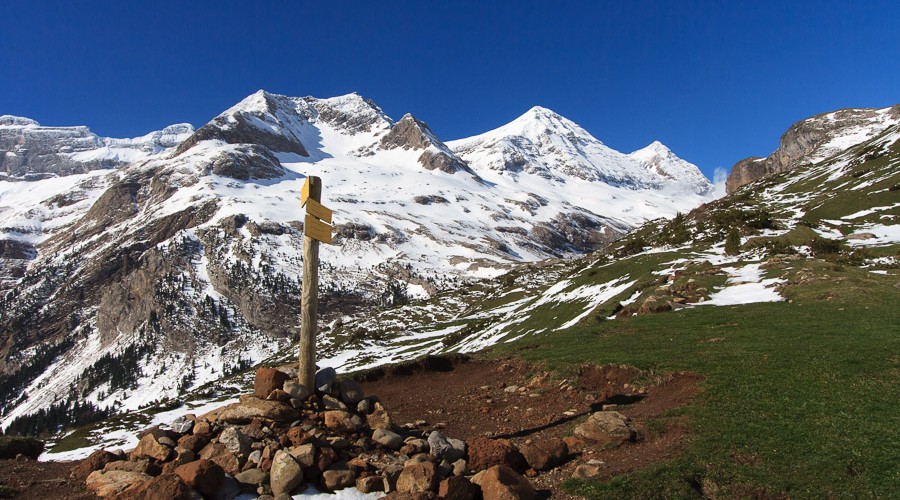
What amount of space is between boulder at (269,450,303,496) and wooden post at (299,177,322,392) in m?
3.81

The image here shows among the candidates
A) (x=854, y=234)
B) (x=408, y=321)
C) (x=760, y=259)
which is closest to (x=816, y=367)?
(x=760, y=259)

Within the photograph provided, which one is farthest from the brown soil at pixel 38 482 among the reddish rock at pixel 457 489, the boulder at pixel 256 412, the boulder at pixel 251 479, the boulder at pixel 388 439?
the reddish rock at pixel 457 489

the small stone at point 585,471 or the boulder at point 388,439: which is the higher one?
the boulder at point 388,439

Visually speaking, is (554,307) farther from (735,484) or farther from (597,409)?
(735,484)

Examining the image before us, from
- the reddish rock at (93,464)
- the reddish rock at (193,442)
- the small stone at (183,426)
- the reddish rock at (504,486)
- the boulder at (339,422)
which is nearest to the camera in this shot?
the reddish rock at (504,486)

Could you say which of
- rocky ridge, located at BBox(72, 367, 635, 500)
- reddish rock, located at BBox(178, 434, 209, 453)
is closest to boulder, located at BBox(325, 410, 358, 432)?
rocky ridge, located at BBox(72, 367, 635, 500)

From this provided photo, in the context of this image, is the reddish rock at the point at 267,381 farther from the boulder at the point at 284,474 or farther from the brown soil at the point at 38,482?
the brown soil at the point at 38,482

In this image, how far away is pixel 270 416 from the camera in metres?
13.2

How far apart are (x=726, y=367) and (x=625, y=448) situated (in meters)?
7.29

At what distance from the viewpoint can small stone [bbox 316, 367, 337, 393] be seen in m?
15.2

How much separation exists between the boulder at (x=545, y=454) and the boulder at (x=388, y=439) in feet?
11.4

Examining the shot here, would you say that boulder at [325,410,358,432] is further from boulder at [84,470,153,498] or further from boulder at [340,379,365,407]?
boulder at [84,470,153,498]

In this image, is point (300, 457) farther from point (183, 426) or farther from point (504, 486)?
point (504, 486)

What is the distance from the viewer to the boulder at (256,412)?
13266mm
